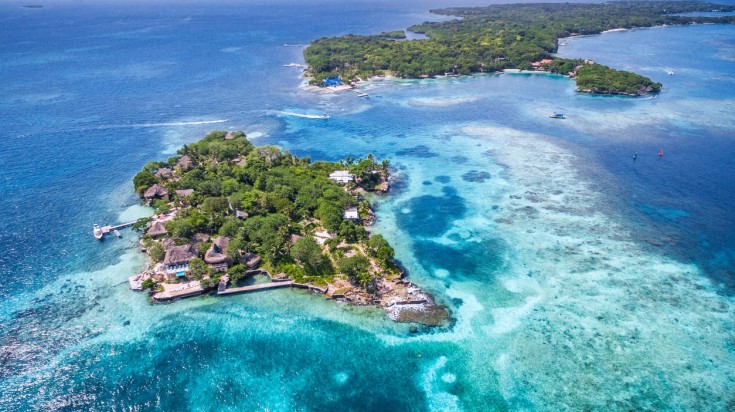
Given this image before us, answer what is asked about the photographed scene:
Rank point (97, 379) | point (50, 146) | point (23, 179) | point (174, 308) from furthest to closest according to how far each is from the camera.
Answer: point (50, 146), point (23, 179), point (174, 308), point (97, 379)

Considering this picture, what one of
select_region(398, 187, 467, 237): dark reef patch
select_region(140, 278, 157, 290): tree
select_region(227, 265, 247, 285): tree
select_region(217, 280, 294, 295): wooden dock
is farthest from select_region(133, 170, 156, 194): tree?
select_region(398, 187, 467, 237): dark reef patch

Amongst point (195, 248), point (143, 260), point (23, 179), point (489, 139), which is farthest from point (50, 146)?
point (489, 139)

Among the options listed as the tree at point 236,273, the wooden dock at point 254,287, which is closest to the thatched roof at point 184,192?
the tree at point 236,273

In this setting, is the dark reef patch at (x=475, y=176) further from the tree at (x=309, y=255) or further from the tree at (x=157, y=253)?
the tree at (x=157, y=253)

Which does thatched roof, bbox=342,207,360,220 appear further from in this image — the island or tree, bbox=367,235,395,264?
tree, bbox=367,235,395,264

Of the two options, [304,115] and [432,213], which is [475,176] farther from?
[304,115]

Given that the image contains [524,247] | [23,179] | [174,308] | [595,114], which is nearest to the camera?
[174,308]

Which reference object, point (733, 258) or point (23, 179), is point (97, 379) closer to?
point (23, 179)

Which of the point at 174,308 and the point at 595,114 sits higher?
the point at 595,114
